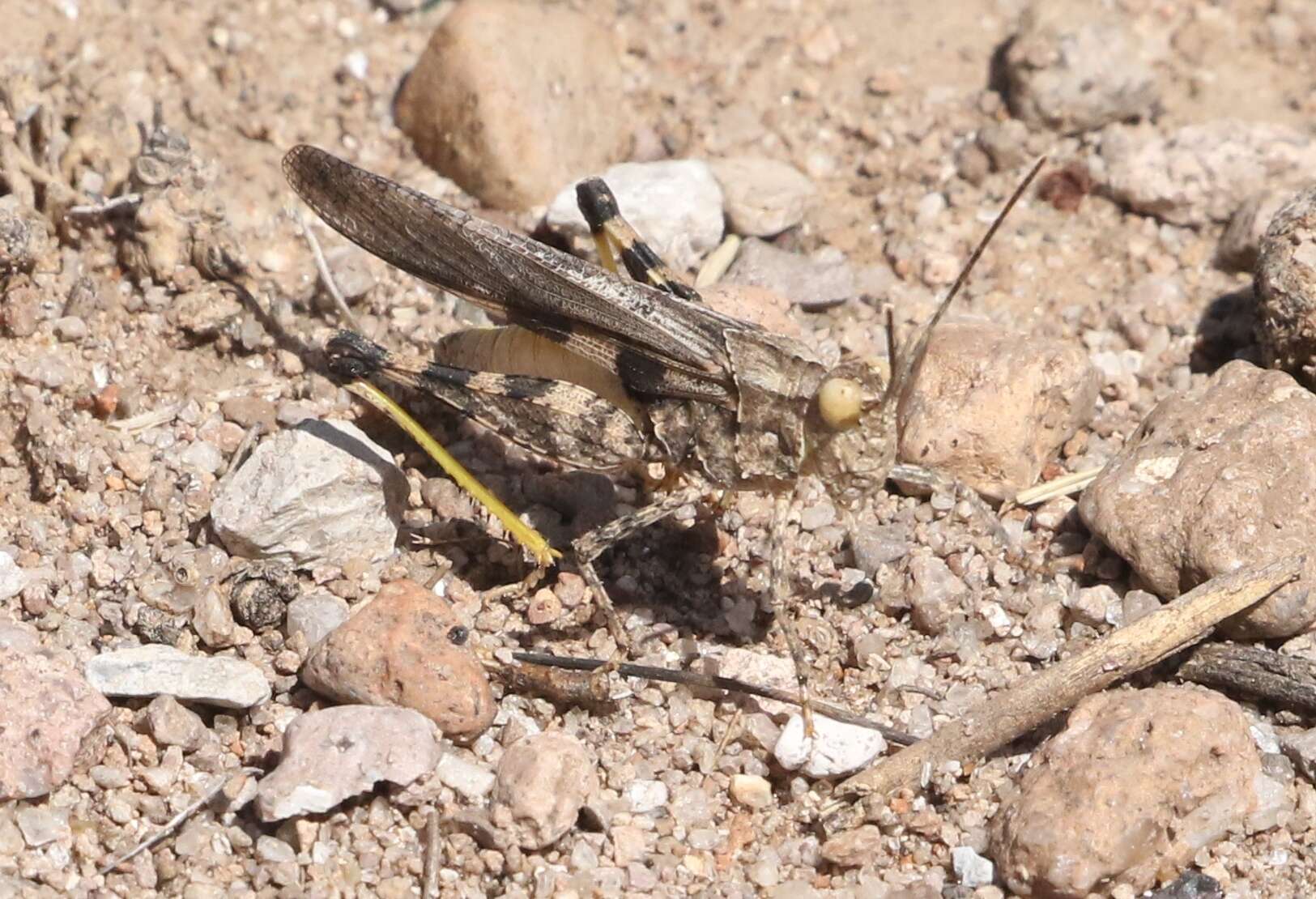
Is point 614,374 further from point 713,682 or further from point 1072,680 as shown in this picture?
point 1072,680

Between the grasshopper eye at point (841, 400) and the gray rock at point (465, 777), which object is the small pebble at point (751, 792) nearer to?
the gray rock at point (465, 777)

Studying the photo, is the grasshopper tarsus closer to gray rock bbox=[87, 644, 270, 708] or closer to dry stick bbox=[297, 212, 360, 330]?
dry stick bbox=[297, 212, 360, 330]

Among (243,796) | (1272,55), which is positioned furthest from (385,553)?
(1272,55)

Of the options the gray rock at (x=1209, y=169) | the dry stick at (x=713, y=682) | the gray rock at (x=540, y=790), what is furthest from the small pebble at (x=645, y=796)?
the gray rock at (x=1209, y=169)

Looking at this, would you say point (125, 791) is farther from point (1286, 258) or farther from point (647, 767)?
point (1286, 258)

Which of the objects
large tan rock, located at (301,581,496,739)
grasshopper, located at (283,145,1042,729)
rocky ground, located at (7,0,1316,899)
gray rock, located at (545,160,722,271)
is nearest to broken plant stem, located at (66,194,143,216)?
rocky ground, located at (7,0,1316,899)
